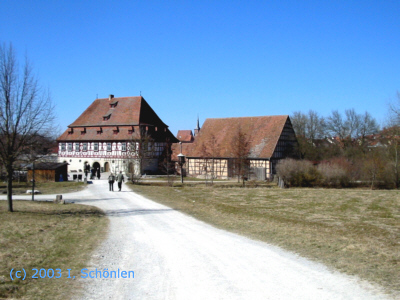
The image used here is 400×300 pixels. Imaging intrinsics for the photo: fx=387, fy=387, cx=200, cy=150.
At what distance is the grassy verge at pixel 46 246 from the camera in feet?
23.3

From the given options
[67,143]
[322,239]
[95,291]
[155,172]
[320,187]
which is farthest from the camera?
[67,143]

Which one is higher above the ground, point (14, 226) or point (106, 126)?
point (106, 126)

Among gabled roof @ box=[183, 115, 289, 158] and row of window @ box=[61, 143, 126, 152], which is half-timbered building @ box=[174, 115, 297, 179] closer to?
gabled roof @ box=[183, 115, 289, 158]

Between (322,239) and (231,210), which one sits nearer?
(322,239)

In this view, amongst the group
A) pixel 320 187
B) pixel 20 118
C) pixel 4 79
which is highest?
pixel 4 79

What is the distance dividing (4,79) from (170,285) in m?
14.4

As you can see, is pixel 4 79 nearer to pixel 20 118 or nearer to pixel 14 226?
pixel 20 118

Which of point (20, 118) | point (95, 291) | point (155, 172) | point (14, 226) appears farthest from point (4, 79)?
point (155, 172)

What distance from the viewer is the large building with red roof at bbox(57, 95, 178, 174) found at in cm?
5631

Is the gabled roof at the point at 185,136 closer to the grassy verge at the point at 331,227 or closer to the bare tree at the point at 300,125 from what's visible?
the bare tree at the point at 300,125

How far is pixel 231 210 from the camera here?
63.7ft

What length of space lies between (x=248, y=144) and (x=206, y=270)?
125ft

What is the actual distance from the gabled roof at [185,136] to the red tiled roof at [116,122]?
58.5 m

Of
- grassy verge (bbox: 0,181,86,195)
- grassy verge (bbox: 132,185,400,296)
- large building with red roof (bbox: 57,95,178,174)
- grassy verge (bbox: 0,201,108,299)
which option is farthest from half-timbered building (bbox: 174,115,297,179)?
grassy verge (bbox: 0,201,108,299)
